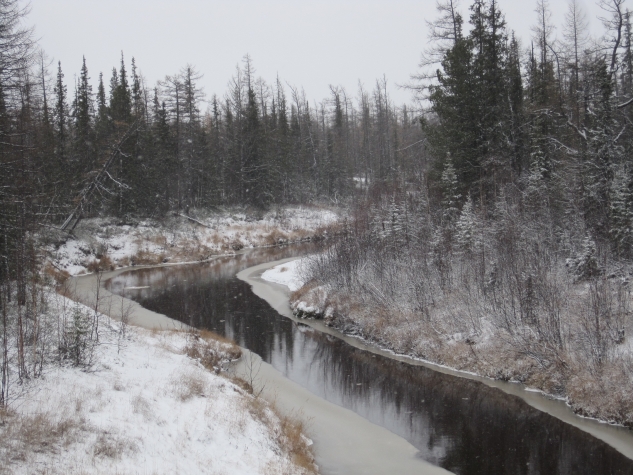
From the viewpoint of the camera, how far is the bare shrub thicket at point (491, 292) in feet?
38.9

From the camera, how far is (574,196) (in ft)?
59.6

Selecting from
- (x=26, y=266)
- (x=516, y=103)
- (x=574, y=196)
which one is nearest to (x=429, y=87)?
(x=516, y=103)

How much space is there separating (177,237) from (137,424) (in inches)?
1429

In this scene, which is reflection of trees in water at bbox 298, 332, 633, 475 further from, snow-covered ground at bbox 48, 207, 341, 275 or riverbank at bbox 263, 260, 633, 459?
snow-covered ground at bbox 48, 207, 341, 275

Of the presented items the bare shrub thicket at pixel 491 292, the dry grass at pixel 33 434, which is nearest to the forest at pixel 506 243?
the bare shrub thicket at pixel 491 292

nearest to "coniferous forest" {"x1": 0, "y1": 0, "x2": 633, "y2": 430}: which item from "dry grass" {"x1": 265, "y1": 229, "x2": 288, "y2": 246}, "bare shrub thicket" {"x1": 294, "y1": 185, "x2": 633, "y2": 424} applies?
"bare shrub thicket" {"x1": 294, "y1": 185, "x2": 633, "y2": 424}

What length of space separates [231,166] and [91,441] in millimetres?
49870

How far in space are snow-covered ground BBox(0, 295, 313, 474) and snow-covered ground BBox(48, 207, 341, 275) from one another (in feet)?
75.4

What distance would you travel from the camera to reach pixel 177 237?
42281mm

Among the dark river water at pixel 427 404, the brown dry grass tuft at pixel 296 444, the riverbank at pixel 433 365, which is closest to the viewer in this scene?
the brown dry grass tuft at pixel 296 444

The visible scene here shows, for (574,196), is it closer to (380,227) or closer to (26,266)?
(380,227)

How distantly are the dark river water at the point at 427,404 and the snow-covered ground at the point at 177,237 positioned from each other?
15498mm

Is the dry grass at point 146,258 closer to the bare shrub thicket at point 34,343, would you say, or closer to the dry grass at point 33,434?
the bare shrub thicket at point 34,343

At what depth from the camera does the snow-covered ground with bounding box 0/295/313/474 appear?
20.3ft
